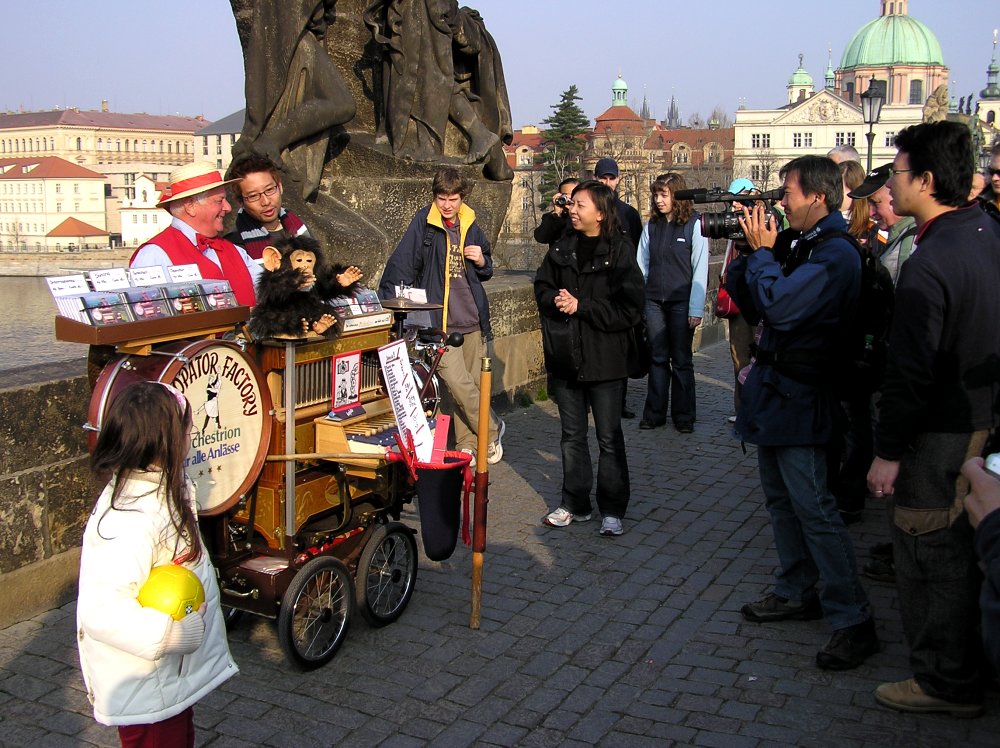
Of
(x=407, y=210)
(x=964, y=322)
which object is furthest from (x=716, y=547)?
(x=407, y=210)

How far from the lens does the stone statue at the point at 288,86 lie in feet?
26.7

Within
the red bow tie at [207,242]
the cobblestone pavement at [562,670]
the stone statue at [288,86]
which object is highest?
the stone statue at [288,86]

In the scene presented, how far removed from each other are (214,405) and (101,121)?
163650 mm

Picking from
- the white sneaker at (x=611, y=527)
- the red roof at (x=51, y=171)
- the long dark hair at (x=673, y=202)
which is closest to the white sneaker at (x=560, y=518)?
the white sneaker at (x=611, y=527)

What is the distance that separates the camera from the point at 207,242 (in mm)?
4574

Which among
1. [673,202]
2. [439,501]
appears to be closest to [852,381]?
[439,501]

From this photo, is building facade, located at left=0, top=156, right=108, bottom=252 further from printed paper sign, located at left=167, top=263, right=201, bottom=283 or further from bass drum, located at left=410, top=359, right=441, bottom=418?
printed paper sign, located at left=167, top=263, right=201, bottom=283

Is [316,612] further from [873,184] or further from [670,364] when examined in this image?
[670,364]

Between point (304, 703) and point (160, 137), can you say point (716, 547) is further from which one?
point (160, 137)

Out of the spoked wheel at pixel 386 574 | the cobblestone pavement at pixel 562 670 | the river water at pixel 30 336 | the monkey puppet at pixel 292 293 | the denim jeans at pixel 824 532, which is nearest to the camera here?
the cobblestone pavement at pixel 562 670

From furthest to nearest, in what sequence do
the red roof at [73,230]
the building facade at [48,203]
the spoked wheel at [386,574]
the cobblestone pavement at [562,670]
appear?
the building facade at [48,203] → the red roof at [73,230] → the spoked wheel at [386,574] → the cobblestone pavement at [562,670]

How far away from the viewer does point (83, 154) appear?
479ft

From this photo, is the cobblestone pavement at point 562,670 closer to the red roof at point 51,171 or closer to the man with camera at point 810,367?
the man with camera at point 810,367

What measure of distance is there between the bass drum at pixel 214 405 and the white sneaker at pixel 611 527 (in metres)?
2.58
